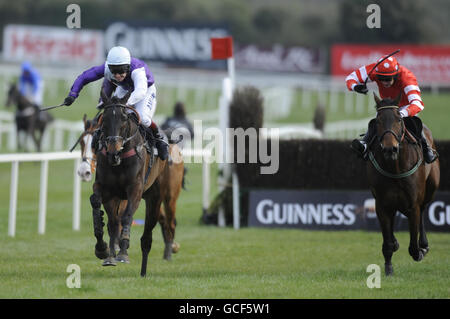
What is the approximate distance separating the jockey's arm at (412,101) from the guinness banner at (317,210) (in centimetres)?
386

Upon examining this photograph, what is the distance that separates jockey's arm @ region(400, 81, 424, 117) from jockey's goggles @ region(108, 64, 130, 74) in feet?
8.22

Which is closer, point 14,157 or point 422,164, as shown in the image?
point 422,164

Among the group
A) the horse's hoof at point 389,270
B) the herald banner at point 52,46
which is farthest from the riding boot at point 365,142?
the herald banner at point 52,46

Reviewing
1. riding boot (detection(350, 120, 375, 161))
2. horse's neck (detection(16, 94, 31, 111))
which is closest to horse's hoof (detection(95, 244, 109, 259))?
riding boot (detection(350, 120, 375, 161))

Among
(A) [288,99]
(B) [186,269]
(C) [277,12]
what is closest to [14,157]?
(B) [186,269]

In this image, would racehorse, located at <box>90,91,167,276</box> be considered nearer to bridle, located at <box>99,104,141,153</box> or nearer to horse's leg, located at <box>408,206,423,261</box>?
bridle, located at <box>99,104,141,153</box>

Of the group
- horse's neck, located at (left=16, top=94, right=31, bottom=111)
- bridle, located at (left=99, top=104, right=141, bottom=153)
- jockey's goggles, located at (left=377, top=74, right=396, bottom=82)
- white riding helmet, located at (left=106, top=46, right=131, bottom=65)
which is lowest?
bridle, located at (left=99, top=104, right=141, bottom=153)

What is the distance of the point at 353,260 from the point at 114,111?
3313mm

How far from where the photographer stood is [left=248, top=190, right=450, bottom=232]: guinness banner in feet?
39.3

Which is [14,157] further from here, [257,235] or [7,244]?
[257,235]

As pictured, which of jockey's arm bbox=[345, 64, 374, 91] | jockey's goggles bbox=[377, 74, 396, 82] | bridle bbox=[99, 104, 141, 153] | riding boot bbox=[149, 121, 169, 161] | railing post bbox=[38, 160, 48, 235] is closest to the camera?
bridle bbox=[99, 104, 141, 153]

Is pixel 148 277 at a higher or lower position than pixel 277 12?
lower

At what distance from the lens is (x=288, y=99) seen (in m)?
33.6

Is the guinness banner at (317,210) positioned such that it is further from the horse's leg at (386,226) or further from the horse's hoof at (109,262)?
the horse's hoof at (109,262)
